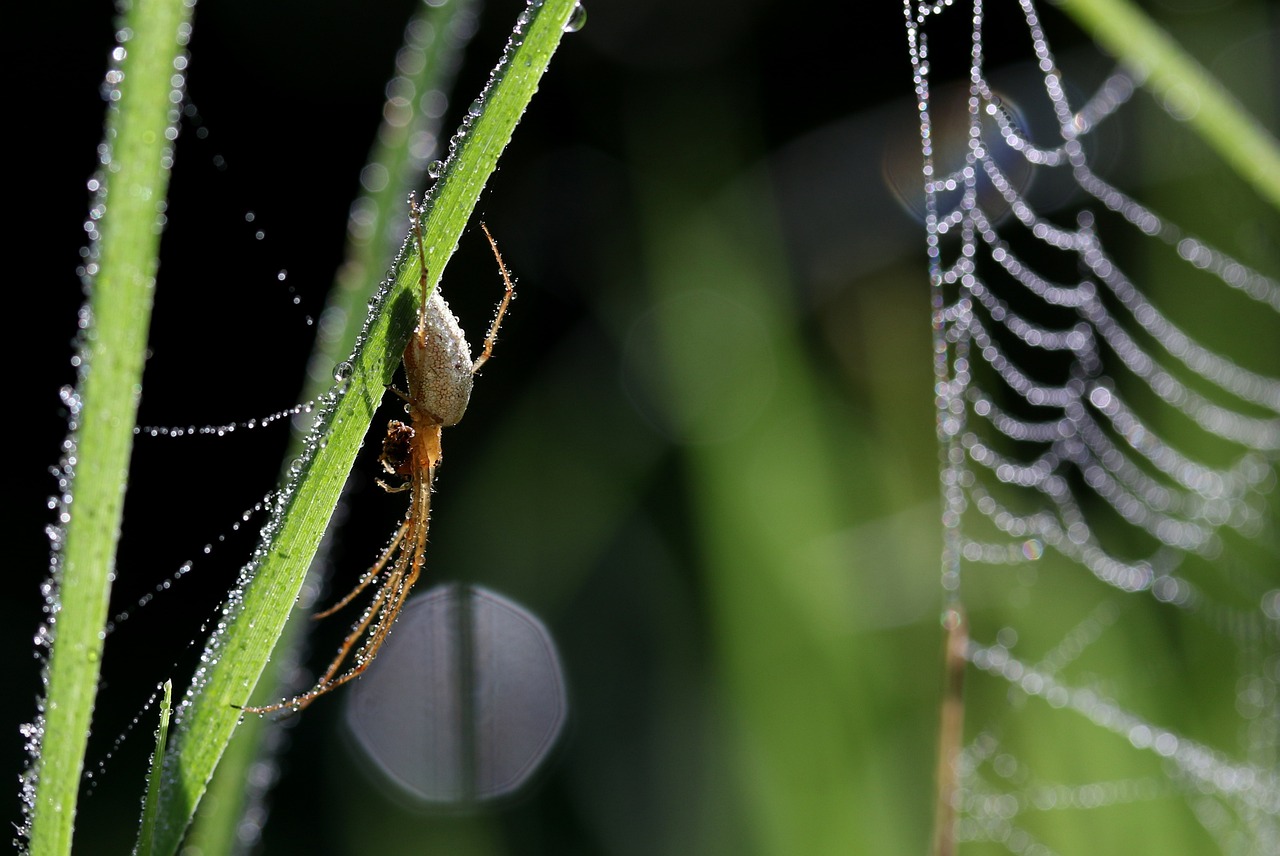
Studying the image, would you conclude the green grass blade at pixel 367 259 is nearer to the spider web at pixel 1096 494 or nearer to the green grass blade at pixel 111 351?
the green grass blade at pixel 111 351

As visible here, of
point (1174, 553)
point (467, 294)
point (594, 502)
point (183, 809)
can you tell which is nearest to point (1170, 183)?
point (1174, 553)

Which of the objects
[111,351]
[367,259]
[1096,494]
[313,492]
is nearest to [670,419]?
[1096,494]

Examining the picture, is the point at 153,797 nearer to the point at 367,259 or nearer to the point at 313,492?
the point at 313,492

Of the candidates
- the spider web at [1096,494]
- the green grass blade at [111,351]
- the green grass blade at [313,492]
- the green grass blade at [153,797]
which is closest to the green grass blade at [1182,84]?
the spider web at [1096,494]

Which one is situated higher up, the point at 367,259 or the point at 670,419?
the point at 367,259

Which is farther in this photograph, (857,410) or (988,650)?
(857,410)

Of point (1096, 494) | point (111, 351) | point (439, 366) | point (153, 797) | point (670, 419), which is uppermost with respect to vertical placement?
point (111, 351)

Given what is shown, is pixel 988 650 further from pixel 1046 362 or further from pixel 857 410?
pixel 1046 362
